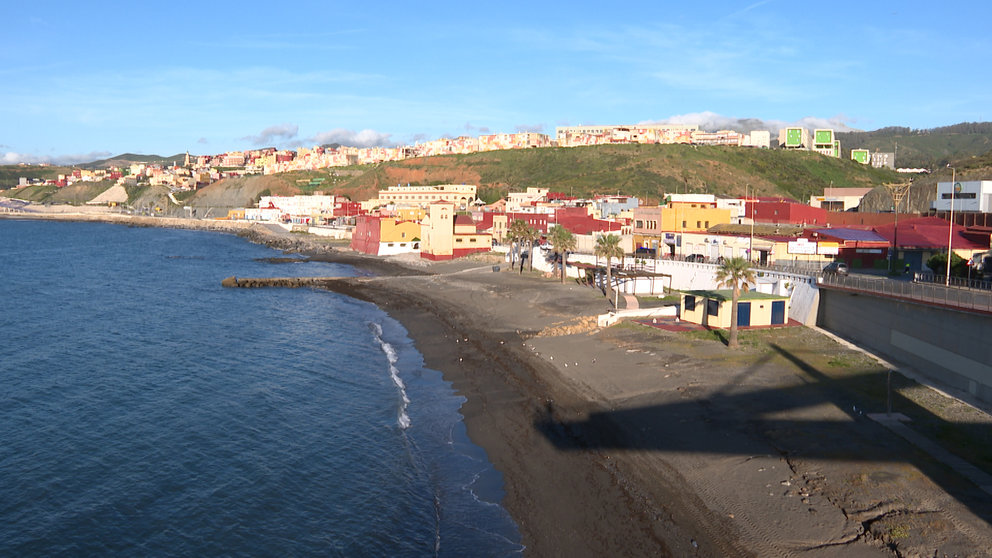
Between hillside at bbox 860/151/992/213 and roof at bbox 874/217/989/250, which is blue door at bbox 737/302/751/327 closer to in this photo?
roof at bbox 874/217/989/250

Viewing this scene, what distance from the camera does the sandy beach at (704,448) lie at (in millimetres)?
15867

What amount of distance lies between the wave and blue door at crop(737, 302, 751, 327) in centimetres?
1551

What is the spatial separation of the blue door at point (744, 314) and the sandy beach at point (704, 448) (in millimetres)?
1380

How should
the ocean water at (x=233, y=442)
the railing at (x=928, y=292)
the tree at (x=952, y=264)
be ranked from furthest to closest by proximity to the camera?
the tree at (x=952, y=264) → the railing at (x=928, y=292) → the ocean water at (x=233, y=442)

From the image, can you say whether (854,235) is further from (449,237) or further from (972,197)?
(449,237)

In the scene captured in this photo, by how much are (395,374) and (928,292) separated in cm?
2167

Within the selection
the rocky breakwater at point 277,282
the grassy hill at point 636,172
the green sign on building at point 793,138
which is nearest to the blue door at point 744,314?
the rocky breakwater at point 277,282

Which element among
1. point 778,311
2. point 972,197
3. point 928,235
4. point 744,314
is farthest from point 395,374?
point 972,197

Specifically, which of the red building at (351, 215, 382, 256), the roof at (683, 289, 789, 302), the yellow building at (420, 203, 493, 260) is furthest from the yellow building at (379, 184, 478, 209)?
the roof at (683, 289, 789, 302)

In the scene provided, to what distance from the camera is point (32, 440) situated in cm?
2425

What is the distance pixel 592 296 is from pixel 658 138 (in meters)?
151

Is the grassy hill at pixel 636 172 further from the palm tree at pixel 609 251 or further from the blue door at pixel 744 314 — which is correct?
the blue door at pixel 744 314

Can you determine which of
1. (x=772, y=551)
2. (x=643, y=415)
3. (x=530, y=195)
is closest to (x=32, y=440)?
(x=643, y=415)

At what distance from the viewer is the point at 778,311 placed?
34281 millimetres
